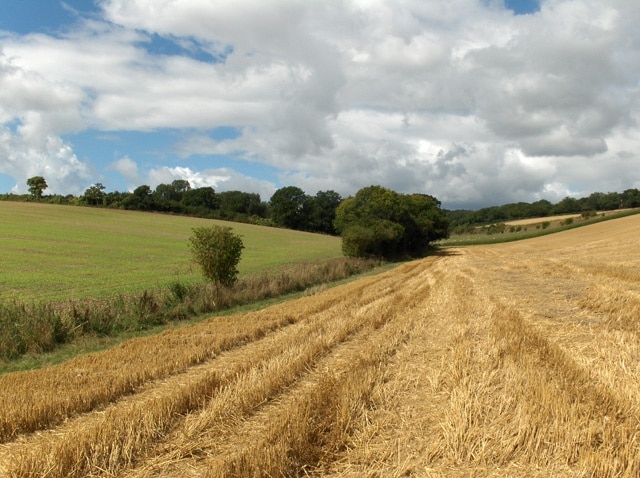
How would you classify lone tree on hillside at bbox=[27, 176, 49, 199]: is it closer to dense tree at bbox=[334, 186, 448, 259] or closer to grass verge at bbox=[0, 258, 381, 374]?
dense tree at bbox=[334, 186, 448, 259]

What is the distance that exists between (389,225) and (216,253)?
3781cm

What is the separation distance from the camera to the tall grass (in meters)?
11.4

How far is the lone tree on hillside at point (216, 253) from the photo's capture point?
69.6ft

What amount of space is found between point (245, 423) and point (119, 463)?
153cm

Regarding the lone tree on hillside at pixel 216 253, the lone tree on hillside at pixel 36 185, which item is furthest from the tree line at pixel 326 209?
the lone tree on hillside at pixel 216 253

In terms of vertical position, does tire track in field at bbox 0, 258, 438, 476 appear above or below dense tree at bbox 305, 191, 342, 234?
below

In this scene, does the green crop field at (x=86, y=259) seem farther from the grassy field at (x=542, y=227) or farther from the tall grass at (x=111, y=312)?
the grassy field at (x=542, y=227)

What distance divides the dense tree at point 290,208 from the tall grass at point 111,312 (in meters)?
98.5

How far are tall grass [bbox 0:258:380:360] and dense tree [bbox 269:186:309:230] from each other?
9847cm

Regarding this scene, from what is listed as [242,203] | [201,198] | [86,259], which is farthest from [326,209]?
[86,259]

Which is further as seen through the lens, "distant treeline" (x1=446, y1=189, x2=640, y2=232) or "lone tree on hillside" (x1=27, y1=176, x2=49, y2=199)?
"lone tree on hillside" (x1=27, y1=176, x2=49, y2=199)

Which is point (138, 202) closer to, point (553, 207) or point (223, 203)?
point (223, 203)

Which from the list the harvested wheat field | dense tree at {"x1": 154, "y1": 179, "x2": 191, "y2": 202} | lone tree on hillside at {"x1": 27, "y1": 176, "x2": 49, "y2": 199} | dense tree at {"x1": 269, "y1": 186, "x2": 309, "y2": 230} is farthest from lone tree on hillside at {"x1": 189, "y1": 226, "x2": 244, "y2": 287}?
dense tree at {"x1": 154, "y1": 179, "x2": 191, "y2": 202}

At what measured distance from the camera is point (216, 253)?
21.2m
